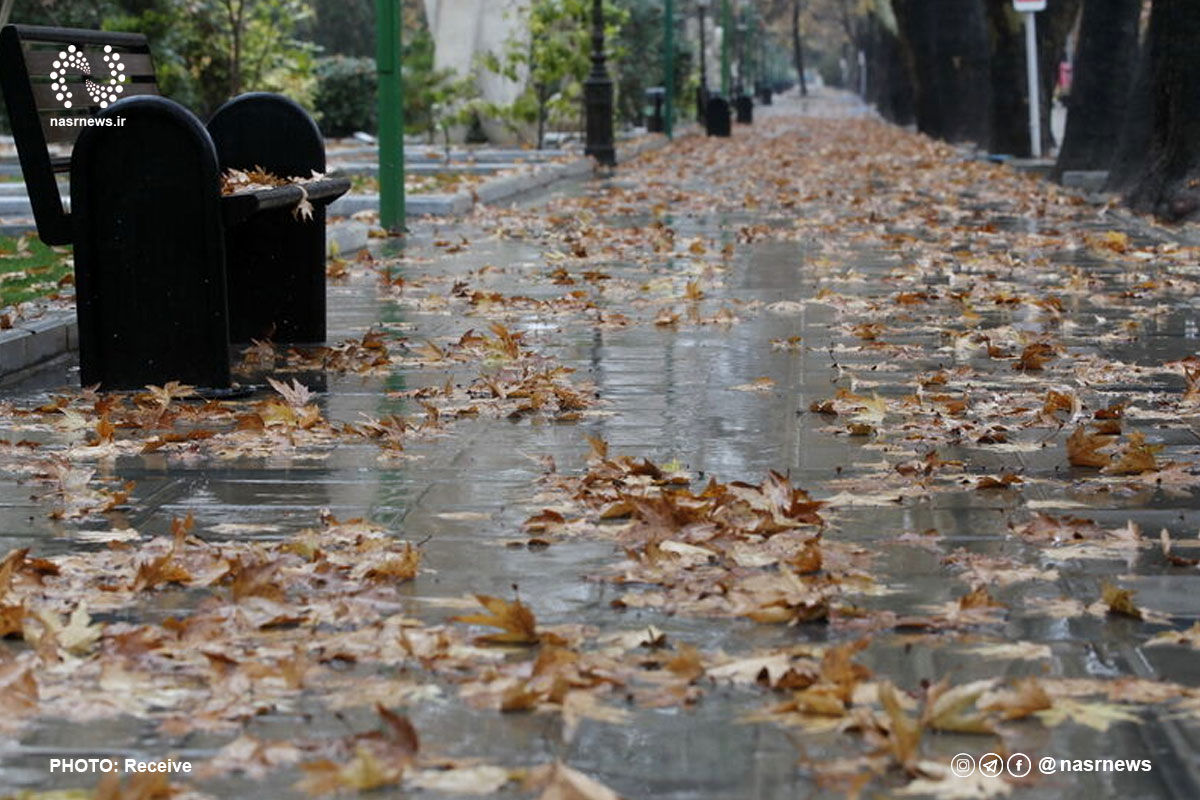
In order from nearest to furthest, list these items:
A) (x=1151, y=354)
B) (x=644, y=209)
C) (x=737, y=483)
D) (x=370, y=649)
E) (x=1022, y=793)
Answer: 1. (x=1022, y=793)
2. (x=370, y=649)
3. (x=737, y=483)
4. (x=1151, y=354)
5. (x=644, y=209)

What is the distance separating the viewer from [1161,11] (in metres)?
17.3

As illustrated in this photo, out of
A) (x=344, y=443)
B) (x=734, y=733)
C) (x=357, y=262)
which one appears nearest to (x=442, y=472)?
(x=344, y=443)

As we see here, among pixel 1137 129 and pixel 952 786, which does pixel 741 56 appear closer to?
pixel 1137 129

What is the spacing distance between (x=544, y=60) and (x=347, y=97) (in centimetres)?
1340

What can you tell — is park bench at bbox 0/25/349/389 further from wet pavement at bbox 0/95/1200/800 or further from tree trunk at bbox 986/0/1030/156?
tree trunk at bbox 986/0/1030/156

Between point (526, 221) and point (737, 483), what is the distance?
12.3 meters

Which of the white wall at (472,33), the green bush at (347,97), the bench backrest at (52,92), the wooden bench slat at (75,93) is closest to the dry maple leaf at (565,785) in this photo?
the bench backrest at (52,92)

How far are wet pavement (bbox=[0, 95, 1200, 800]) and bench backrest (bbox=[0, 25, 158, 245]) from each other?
2.54 feet

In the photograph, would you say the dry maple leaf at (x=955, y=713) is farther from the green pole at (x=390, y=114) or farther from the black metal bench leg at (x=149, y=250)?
the green pole at (x=390, y=114)

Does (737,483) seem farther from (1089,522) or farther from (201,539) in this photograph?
(201,539)

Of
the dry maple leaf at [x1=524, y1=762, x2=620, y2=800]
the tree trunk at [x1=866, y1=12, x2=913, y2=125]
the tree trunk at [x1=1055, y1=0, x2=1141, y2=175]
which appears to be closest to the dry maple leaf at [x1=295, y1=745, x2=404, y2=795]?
the dry maple leaf at [x1=524, y1=762, x2=620, y2=800]

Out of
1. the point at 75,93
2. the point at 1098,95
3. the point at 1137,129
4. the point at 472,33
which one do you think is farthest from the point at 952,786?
the point at 472,33

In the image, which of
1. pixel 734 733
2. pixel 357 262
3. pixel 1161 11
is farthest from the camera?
pixel 1161 11

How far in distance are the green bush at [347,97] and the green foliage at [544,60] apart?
9049 mm
